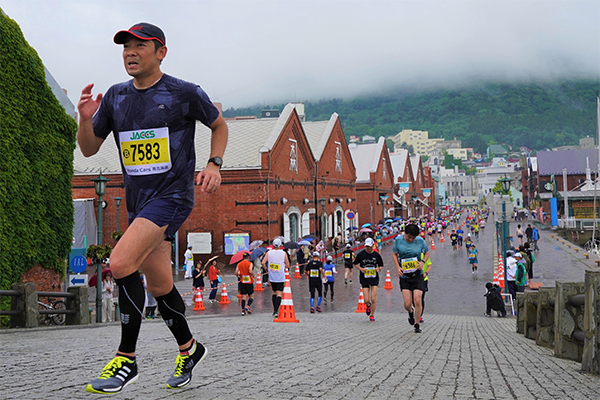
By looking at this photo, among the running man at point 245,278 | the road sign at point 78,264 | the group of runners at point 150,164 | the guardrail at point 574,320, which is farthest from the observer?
the running man at point 245,278

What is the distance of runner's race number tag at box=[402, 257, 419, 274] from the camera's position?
9344mm

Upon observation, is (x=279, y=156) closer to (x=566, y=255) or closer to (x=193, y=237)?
(x=193, y=237)

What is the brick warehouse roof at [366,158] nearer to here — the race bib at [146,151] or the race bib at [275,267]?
the race bib at [275,267]

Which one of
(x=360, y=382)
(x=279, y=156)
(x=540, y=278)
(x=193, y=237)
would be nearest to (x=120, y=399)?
(x=360, y=382)

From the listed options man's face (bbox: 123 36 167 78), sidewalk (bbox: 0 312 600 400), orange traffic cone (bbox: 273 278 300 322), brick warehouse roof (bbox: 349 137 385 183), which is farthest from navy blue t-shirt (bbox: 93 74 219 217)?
brick warehouse roof (bbox: 349 137 385 183)

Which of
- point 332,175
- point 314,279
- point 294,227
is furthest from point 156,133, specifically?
point 332,175

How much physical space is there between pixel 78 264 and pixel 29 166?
327 cm

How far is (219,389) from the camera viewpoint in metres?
3.64

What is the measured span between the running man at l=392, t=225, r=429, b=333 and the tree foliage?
26.6 feet

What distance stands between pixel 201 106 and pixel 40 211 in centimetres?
1020

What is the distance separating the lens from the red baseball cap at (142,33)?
3.56m

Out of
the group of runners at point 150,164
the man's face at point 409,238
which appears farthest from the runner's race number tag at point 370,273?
the group of runners at point 150,164

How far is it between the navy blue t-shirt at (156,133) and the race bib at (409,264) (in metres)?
6.23

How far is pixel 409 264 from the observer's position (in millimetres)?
9383
